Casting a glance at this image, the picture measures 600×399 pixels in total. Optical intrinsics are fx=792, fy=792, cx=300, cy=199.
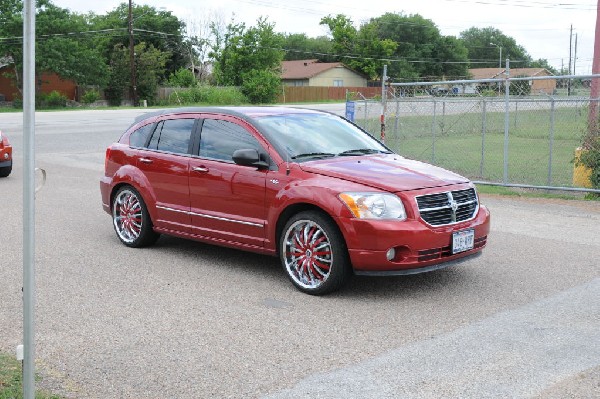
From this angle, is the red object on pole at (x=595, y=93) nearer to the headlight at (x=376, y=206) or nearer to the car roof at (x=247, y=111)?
the car roof at (x=247, y=111)

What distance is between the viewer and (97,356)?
16.8ft

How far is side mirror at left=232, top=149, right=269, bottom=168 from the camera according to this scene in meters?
7.13

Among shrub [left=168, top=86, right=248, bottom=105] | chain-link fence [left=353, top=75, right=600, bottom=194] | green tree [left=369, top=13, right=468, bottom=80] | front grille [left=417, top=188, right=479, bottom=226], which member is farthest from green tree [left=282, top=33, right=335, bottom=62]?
front grille [left=417, top=188, right=479, bottom=226]

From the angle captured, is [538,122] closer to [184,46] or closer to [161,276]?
[161,276]

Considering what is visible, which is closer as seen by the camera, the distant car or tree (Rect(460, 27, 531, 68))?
the distant car

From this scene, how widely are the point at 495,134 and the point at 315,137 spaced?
25811 mm

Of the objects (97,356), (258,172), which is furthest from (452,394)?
(258,172)

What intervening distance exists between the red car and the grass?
2615 millimetres

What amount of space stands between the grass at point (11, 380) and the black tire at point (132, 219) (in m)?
3.47

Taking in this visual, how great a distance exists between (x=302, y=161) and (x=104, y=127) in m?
24.1

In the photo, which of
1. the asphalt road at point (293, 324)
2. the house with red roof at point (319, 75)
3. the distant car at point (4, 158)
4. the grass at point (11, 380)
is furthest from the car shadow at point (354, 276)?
the house with red roof at point (319, 75)

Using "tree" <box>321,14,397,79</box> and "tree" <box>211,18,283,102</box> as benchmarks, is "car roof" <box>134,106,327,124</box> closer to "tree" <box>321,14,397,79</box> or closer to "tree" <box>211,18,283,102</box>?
"tree" <box>211,18,283,102</box>

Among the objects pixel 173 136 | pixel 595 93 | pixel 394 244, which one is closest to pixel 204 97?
pixel 595 93

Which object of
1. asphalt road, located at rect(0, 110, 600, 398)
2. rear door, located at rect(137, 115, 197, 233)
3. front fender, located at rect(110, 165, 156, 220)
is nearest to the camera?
asphalt road, located at rect(0, 110, 600, 398)
